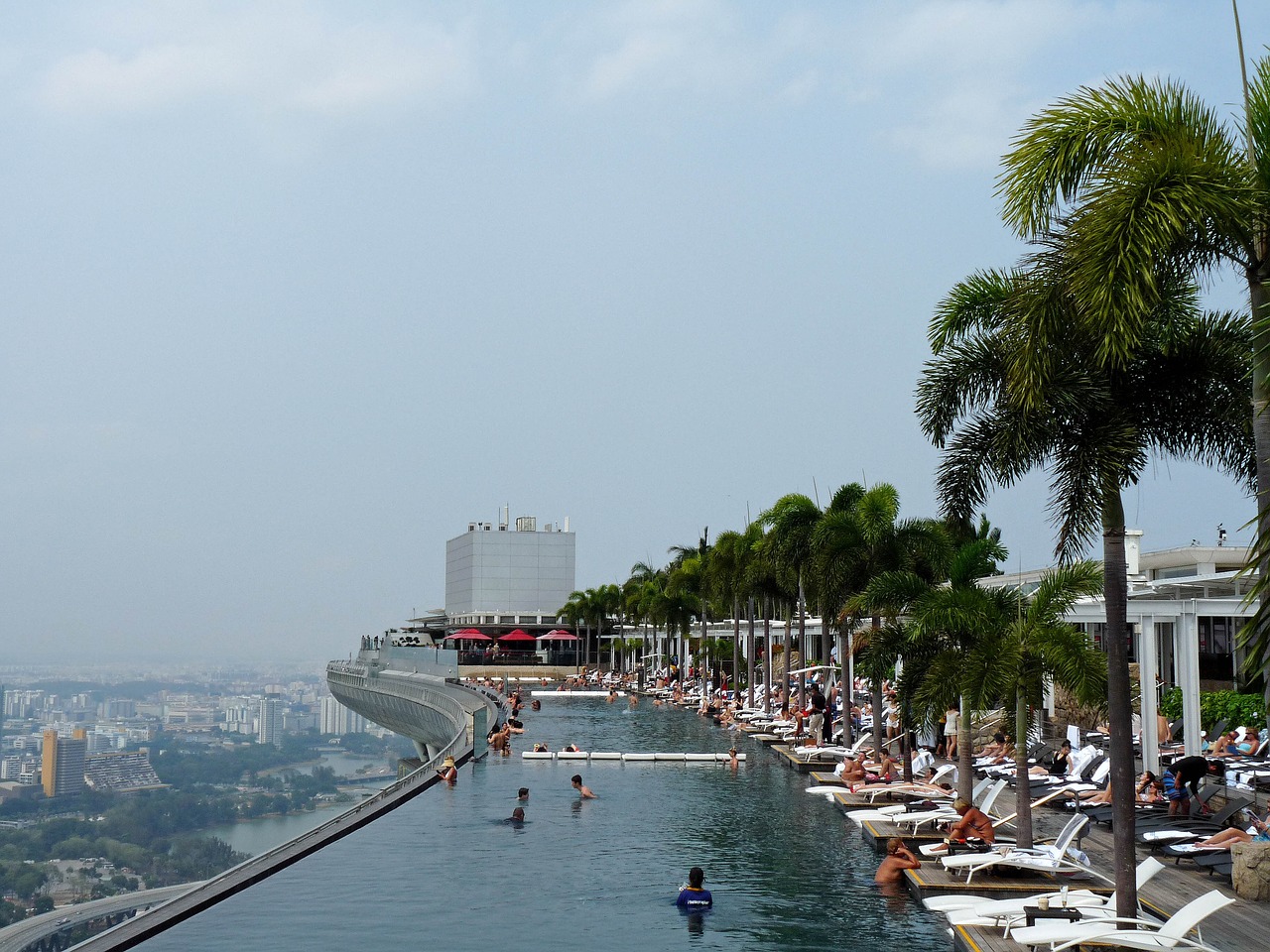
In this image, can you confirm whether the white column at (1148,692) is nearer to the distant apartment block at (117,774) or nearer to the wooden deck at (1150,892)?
the wooden deck at (1150,892)

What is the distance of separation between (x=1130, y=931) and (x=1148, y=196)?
6166 mm

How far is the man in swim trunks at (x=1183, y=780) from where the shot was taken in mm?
16969

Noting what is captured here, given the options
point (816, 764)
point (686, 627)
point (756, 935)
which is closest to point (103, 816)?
point (686, 627)

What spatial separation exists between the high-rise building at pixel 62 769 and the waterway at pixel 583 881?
173ft

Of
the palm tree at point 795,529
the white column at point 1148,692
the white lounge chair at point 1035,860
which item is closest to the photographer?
the white lounge chair at point 1035,860

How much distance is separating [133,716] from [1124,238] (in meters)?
141

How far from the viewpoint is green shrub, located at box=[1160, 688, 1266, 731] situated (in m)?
25.2

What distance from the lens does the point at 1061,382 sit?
34.9 feet

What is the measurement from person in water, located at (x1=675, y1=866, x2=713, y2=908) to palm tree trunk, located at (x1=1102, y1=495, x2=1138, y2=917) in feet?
17.5

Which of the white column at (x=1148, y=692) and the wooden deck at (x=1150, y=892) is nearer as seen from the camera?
the wooden deck at (x=1150, y=892)

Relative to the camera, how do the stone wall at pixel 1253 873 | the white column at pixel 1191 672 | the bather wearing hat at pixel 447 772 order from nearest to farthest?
1. the stone wall at pixel 1253 873
2. the white column at pixel 1191 672
3. the bather wearing hat at pixel 447 772

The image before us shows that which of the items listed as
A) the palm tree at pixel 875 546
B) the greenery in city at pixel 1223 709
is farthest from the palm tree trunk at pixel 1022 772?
the greenery in city at pixel 1223 709

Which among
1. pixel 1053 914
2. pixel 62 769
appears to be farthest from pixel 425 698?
pixel 1053 914

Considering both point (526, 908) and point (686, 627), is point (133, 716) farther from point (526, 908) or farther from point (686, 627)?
point (526, 908)
